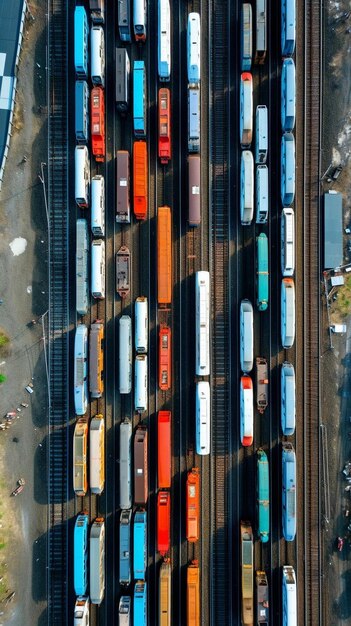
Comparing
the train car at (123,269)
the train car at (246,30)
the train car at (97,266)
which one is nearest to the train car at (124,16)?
the train car at (246,30)

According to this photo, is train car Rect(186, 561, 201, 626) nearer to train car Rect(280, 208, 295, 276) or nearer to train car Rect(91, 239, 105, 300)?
train car Rect(91, 239, 105, 300)

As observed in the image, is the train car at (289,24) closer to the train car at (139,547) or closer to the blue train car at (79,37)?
the blue train car at (79,37)

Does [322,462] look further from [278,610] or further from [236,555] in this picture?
[278,610]

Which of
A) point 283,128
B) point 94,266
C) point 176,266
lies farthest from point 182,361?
point 283,128

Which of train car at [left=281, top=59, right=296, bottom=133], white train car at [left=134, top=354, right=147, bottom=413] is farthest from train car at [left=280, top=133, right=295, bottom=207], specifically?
white train car at [left=134, top=354, right=147, bottom=413]

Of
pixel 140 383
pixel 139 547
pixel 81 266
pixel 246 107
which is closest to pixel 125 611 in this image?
pixel 139 547

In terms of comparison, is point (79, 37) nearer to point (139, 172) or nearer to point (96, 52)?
point (96, 52)
